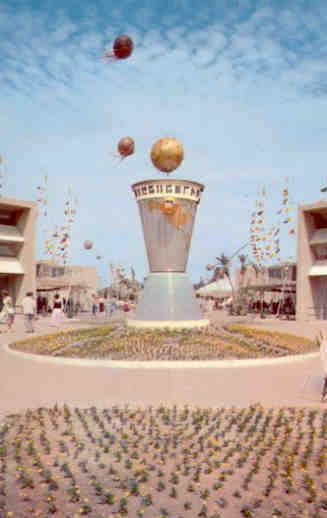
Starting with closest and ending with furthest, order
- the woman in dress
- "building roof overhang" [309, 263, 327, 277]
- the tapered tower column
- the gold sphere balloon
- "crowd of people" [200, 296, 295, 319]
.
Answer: the tapered tower column → the gold sphere balloon → the woman in dress → "building roof overhang" [309, 263, 327, 277] → "crowd of people" [200, 296, 295, 319]

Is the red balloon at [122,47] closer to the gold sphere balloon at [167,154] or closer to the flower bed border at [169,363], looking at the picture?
the gold sphere balloon at [167,154]

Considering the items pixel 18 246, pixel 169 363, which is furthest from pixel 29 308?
pixel 18 246

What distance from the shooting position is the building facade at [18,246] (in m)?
40.4

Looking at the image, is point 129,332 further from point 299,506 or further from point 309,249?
point 309,249

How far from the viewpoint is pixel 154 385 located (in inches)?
421

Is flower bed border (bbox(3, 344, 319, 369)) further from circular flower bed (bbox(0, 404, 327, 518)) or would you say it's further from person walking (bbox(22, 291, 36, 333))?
person walking (bbox(22, 291, 36, 333))

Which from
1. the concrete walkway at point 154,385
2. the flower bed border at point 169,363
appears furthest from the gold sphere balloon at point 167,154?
the concrete walkway at point 154,385

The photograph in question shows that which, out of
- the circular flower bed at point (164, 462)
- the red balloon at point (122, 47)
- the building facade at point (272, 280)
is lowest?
the circular flower bed at point (164, 462)

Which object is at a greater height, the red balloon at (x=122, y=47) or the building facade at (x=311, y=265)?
the red balloon at (x=122, y=47)

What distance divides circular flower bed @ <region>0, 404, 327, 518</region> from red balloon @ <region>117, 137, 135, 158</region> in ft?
49.0

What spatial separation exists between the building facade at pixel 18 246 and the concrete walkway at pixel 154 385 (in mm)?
27634

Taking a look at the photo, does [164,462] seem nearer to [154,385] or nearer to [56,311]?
[154,385]

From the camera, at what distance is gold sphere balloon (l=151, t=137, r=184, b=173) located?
20781 millimetres

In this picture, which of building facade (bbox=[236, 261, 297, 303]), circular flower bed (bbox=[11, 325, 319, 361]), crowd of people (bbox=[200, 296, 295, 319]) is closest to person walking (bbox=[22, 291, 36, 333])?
circular flower bed (bbox=[11, 325, 319, 361])
